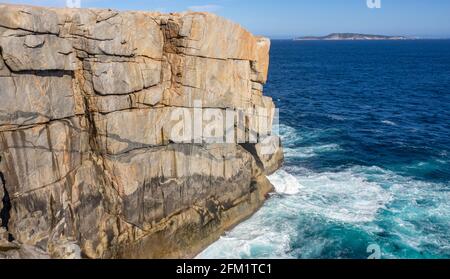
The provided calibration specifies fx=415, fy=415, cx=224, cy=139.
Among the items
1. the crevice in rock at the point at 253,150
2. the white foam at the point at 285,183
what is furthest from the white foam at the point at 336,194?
the crevice in rock at the point at 253,150

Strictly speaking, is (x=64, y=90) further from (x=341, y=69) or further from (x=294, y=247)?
(x=341, y=69)

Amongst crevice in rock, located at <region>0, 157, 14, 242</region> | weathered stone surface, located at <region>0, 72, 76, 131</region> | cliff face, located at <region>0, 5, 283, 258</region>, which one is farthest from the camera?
cliff face, located at <region>0, 5, 283, 258</region>

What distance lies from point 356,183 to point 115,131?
29.2m

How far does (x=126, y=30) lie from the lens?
28.8 meters

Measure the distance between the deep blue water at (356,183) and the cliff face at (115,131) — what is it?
506 cm

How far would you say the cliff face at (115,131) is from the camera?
25156 mm

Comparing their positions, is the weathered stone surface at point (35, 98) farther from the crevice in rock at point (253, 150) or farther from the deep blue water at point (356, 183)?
the crevice in rock at point (253, 150)

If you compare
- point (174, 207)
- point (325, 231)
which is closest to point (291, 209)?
point (325, 231)

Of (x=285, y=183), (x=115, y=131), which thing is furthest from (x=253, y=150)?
(x=115, y=131)

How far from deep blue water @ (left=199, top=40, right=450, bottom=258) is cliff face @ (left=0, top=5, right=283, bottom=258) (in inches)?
199

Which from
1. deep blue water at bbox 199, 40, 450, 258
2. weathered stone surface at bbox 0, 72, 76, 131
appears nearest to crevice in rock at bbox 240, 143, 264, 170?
deep blue water at bbox 199, 40, 450, 258

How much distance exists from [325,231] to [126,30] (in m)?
23.9

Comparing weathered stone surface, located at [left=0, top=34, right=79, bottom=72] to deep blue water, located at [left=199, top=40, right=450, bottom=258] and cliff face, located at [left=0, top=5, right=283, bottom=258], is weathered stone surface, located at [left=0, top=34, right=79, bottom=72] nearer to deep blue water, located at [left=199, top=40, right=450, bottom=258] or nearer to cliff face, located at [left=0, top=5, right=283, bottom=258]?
cliff face, located at [left=0, top=5, right=283, bottom=258]

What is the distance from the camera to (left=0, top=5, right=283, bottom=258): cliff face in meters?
25.2
